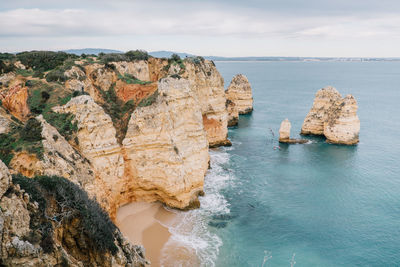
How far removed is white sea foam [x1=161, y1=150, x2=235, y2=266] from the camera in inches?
705

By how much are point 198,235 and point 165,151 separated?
687 centimetres

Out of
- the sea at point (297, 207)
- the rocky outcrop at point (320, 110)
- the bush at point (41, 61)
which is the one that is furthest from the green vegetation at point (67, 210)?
the rocky outcrop at point (320, 110)

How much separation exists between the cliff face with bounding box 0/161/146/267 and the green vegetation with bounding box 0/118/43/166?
6.94 metres

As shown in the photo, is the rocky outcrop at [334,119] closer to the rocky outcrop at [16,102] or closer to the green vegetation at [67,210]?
the rocky outcrop at [16,102]

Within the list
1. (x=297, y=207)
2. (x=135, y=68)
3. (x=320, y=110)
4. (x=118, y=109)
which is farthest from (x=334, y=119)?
(x=118, y=109)

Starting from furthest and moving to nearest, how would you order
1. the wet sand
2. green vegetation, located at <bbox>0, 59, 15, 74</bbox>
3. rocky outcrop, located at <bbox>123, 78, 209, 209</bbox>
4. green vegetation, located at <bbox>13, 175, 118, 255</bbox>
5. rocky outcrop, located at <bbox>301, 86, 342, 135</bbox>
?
rocky outcrop, located at <bbox>301, 86, 342, 135</bbox> → green vegetation, located at <bbox>0, 59, 15, 74</bbox> → rocky outcrop, located at <bbox>123, 78, 209, 209</bbox> → the wet sand → green vegetation, located at <bbox>13, 175, 118, 255</bbox>

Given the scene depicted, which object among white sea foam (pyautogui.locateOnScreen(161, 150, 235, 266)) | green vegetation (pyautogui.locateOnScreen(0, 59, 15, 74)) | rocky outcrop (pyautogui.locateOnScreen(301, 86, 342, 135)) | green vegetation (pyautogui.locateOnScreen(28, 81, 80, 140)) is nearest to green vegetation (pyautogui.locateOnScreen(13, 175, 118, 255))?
white sea foam (pyautogui.locateOnScreen(161, 150, 235, 266))

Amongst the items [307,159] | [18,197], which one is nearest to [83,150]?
[18,197]

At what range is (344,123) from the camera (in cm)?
4031

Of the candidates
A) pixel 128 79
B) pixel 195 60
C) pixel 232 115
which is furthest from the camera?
pixel 232 115

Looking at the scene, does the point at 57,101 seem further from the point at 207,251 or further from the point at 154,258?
the point at 207,251

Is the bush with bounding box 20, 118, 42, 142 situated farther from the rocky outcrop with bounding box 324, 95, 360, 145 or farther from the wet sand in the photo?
the rocky outcrop with bounding box 324, 95, 360, 145

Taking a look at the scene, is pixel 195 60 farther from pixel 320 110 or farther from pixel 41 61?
pixel 320 110

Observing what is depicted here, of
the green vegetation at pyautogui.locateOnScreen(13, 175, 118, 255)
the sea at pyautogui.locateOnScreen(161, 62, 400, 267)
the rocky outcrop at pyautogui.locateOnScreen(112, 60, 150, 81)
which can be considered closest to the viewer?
the green vegetation at pyautogui.locateOnScreen(13, 175, 118, 255)
